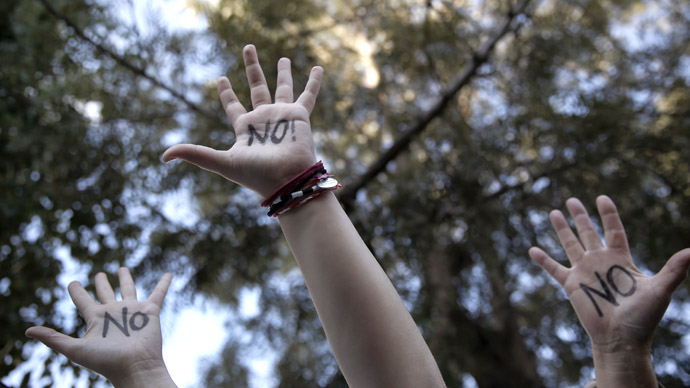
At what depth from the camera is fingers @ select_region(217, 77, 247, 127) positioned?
4.14 feet

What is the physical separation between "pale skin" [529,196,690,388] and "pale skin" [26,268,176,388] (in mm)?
944

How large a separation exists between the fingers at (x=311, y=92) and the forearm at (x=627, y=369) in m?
0.87

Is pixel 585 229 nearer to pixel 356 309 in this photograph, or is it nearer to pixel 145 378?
pixel 356 309

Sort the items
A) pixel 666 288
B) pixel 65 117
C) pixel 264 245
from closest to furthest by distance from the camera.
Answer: pixel 666 288 < pixel 65 117 < pixel 264 245

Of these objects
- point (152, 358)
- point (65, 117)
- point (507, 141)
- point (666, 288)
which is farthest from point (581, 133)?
point (65, 117)

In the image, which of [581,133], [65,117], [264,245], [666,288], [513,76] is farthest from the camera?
[513,76]

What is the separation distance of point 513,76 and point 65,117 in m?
2.36

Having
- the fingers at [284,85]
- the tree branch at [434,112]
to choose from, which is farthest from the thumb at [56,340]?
the tree branch at [434,112]

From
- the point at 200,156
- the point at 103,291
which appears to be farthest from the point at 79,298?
the point at 200,156

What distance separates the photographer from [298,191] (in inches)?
42.5

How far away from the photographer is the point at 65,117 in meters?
2.43

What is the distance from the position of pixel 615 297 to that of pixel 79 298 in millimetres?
1275

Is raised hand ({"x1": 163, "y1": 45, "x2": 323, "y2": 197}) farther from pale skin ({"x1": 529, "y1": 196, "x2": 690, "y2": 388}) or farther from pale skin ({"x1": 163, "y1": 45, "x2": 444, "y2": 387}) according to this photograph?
pale skin ({"x1": 529, "y1": 196, "x2": 690, "y2": 388})

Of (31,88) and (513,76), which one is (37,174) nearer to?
(31,88)
